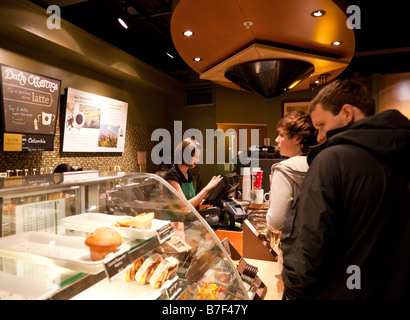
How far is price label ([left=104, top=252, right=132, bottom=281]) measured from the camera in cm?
80

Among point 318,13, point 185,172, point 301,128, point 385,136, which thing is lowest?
point 185,172

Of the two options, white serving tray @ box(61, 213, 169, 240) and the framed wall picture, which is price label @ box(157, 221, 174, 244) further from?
the framed wall picture

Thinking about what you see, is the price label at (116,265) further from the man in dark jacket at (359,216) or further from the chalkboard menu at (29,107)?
the chalkboard menu at (29,107)

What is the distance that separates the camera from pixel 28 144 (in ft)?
10.5

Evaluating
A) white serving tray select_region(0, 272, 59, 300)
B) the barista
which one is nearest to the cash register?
the barista

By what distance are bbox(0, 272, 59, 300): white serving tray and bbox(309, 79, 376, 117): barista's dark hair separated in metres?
1.22

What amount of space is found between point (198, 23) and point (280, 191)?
4.31ft

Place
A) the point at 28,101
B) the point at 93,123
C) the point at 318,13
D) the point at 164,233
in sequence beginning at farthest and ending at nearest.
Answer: the point at 93,123 < the point at 28,101 < the point at 318,13 < the point at 164,233

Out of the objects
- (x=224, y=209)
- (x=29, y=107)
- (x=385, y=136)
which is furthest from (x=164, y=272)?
(x=29, y=107)

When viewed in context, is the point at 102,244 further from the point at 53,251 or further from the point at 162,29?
the point at 162,29

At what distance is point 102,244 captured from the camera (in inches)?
34.2

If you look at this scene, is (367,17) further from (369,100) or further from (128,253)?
(128,253)

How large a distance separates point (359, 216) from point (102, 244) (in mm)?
908
